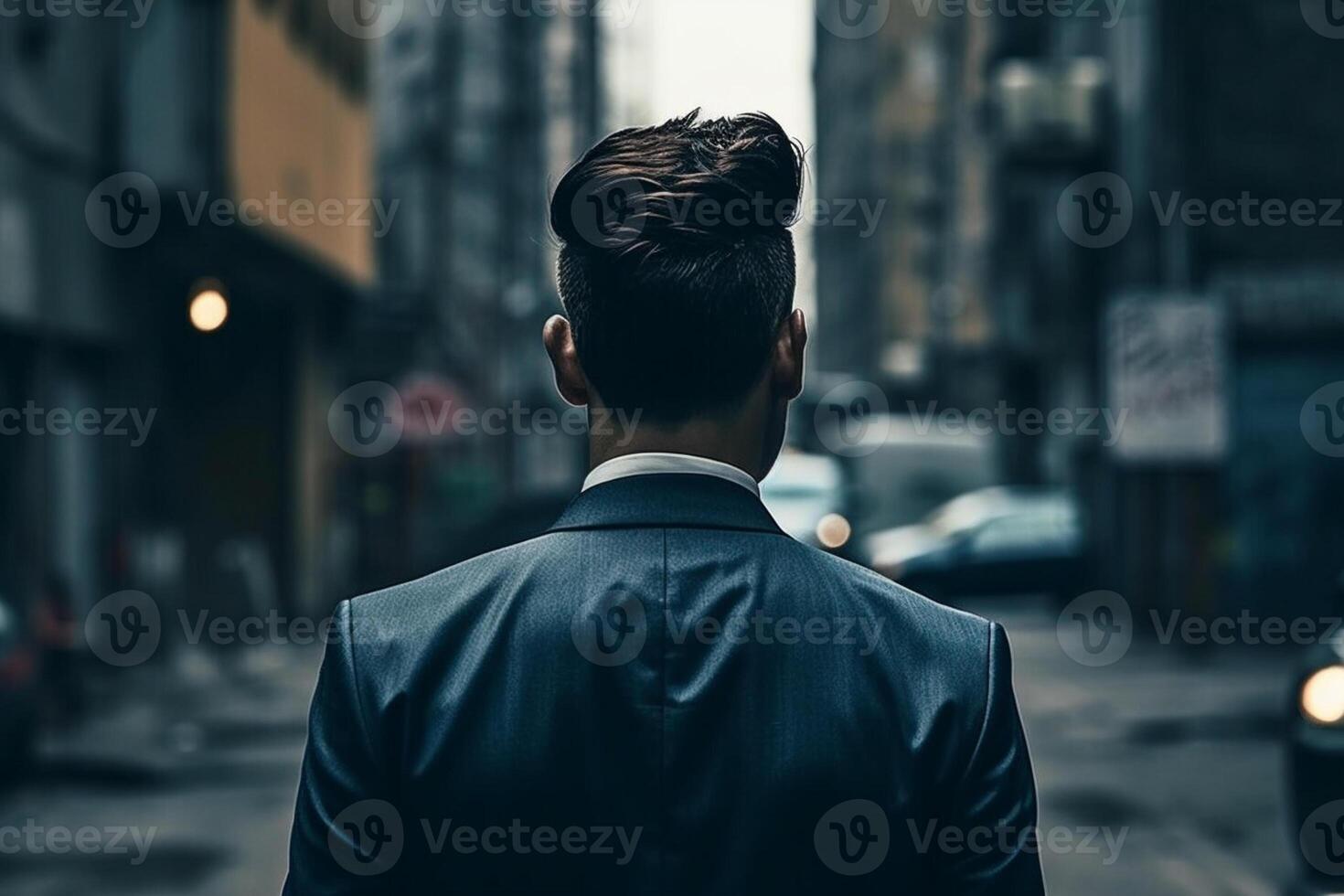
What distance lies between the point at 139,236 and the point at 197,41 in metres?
1.90

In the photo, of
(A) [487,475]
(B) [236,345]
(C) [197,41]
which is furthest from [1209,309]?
(A) [487,475]

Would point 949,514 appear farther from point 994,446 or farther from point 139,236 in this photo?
point 139,236

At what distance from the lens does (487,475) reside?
107ft

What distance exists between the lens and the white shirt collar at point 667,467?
84.3 inches
